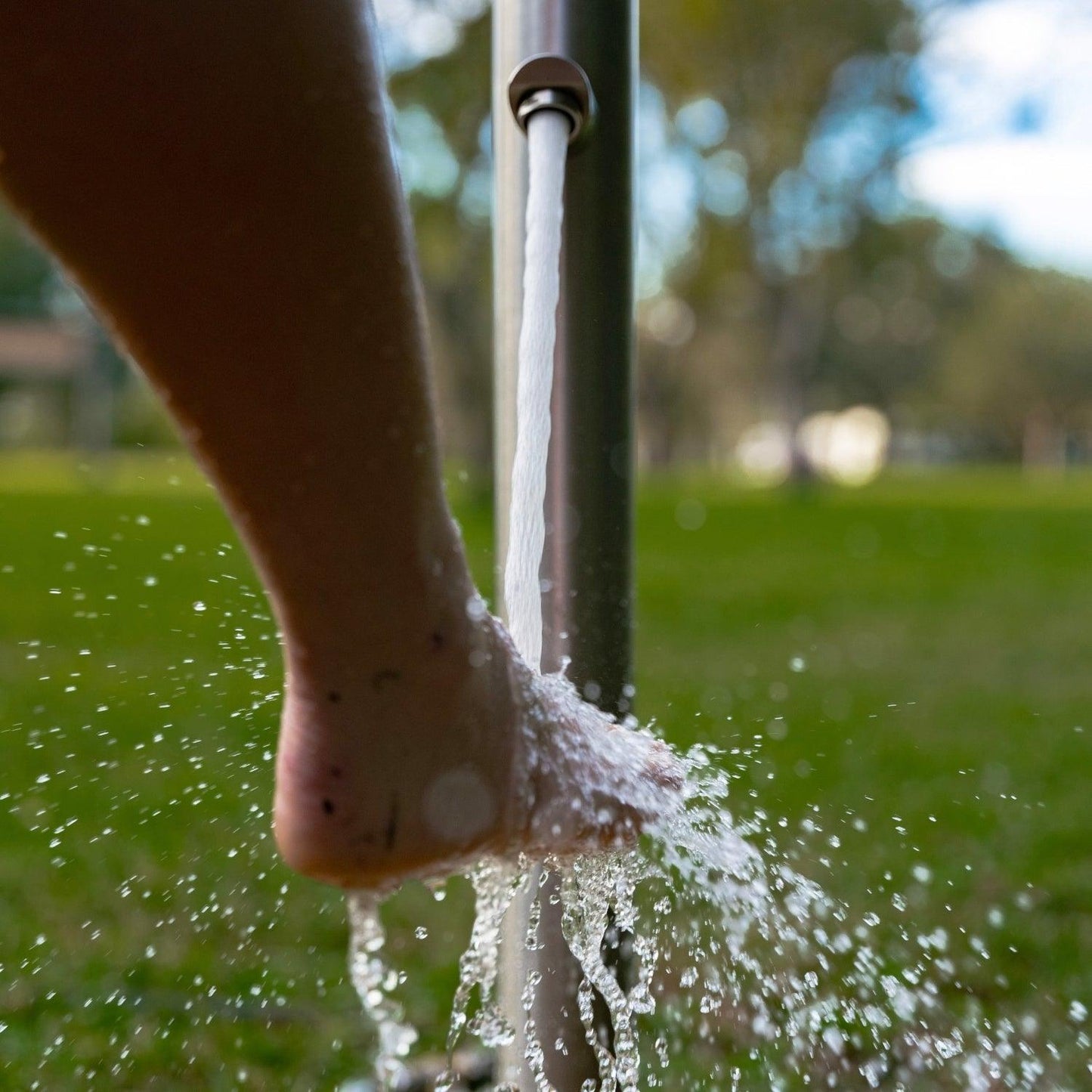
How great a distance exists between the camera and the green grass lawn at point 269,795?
0.97 metres

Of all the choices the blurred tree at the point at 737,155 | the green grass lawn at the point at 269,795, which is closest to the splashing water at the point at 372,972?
the green grass lawn at the point at 269,795

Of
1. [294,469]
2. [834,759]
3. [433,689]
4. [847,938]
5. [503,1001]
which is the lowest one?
[834,759]

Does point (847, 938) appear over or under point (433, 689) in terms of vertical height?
under

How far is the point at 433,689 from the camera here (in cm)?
56

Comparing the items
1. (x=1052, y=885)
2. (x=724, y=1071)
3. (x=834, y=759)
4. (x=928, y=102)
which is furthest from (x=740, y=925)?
(x=928, y=102)

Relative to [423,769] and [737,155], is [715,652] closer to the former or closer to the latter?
[423,769]

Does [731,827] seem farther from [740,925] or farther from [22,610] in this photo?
[22,610]

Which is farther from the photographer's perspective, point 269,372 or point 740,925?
point 740,925

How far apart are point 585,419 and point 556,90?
0.20m

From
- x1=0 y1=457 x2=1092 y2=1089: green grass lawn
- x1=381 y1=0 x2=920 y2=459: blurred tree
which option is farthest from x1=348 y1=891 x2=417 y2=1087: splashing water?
x1=381 y1=0 x2=920 y2=459: blurred tree

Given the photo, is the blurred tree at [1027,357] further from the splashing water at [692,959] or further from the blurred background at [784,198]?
the splashing water at [692,959]

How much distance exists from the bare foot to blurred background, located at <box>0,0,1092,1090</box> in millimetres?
207

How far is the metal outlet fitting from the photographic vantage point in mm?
686

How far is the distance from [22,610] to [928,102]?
452 inches
